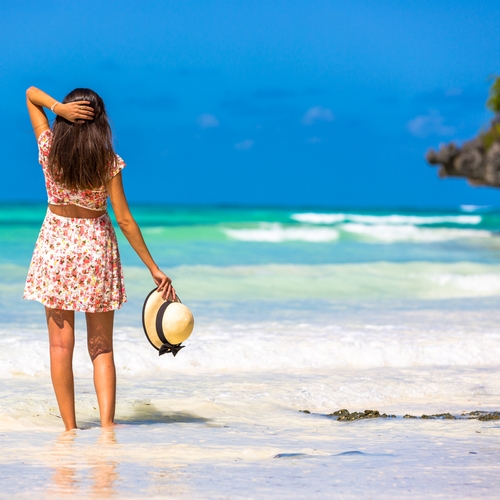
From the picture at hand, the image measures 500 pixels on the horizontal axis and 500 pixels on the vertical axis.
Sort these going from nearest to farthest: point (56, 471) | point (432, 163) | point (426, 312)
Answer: point (56, 471) < point (426, 312) < point (432, 163)

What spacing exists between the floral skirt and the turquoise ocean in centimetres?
62

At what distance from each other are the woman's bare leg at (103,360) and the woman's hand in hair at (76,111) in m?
0.91

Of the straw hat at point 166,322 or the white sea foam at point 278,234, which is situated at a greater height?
the white sea foam at point 278,234

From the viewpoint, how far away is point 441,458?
11.0 feet

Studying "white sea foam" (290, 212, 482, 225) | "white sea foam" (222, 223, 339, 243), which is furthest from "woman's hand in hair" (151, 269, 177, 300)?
"white sea foam" (290, 212, 482, 225)

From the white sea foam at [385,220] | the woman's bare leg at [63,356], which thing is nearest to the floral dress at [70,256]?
the woman's bare leg at [63,356]

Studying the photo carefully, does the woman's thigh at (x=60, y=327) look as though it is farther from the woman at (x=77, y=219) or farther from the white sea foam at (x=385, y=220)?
the white sea foam at (x=385, y=220)

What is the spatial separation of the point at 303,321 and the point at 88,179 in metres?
4.59

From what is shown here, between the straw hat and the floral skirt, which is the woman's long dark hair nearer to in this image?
the floral skirt

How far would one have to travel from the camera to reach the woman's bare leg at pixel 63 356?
3915 mm

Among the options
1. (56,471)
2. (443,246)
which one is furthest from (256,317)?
(443,246)

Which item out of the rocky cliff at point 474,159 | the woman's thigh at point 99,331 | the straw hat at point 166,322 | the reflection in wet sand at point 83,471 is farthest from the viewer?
the rocky cliff at point 474,159

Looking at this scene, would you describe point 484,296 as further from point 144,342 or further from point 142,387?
point 142,387

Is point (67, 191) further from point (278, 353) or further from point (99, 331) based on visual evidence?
point (278, 353)
